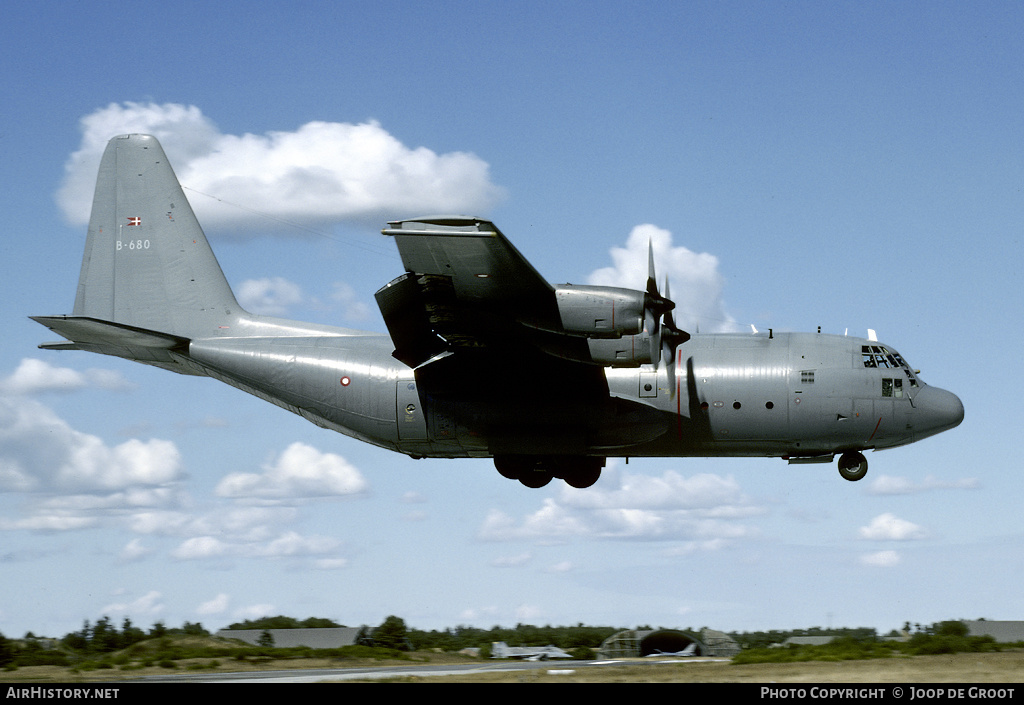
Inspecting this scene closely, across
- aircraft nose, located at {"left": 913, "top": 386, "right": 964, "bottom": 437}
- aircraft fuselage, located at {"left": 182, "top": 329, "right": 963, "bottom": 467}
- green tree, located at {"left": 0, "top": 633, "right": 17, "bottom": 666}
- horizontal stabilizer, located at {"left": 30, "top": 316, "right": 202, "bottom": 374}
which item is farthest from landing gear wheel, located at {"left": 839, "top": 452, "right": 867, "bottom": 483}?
green tree, located at {"left": 0, "top": 633, "right": 17, "bottom": 666}

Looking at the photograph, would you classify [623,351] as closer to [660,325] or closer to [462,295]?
[660,325]

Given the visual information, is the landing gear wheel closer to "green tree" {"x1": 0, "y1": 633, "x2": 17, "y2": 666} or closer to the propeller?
the propeller

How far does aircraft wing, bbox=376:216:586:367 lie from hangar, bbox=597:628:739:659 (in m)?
8.78

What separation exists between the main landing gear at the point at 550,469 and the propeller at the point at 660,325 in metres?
3.51

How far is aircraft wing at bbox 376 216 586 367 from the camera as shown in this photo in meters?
17.2

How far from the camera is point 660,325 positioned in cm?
2078

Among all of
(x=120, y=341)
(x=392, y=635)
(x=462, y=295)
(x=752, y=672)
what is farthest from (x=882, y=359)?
(x=120, y=341)

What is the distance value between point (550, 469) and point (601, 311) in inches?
249

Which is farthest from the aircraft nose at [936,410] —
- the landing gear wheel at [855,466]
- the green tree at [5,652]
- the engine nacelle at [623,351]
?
the green tree at [5,652]

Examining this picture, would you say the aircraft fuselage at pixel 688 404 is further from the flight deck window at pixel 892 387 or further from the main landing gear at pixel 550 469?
the main landing gear at pixel 550 469

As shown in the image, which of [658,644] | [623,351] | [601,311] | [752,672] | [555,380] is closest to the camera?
[752,672]

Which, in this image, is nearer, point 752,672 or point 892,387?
point 752,672

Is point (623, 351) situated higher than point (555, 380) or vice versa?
point (623, 351)
